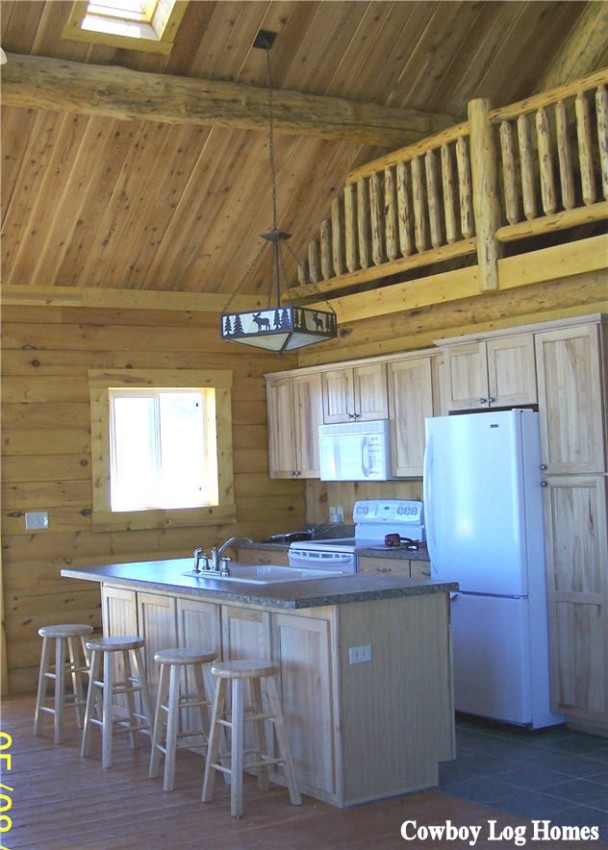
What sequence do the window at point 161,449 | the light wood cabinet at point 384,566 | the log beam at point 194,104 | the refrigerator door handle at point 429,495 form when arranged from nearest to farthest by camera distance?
1. the log beam at point 194,104
2. the refrigerator door handle at point 429,495
3. the light wood cabinet at point 384,566
4. the window at point 161,449

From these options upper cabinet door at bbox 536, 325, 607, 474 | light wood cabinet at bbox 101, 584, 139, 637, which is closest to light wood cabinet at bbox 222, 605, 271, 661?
light wood cabinet at bbox 101, 584, 139, 637

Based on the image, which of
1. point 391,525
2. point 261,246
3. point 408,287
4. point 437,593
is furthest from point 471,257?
point 437,593

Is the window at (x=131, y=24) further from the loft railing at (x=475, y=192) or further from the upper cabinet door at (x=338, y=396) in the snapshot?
the upper cabinet door at (x=338, y=396)

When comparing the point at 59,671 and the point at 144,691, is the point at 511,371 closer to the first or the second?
the point at 144,691

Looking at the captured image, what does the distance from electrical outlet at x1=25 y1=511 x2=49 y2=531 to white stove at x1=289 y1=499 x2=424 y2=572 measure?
1720 mm

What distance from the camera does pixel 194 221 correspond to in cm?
737

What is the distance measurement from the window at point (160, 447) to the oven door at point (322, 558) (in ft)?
3.16

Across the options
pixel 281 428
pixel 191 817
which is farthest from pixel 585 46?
pixel 191 817

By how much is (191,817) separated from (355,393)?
12.0ft

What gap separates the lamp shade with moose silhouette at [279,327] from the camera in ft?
15.7

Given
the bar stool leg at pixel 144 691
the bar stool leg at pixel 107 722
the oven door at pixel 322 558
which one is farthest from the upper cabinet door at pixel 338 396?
the bar stool leg at pixel 107 722

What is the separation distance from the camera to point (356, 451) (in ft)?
23.7

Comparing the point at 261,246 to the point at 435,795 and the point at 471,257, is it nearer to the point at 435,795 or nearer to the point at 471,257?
the point at 471,257

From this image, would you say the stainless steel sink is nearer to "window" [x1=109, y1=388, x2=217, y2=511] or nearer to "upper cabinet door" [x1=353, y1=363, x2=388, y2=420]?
"upper cabinet door" [x1=353, y1=363, x2=388, y2=420]
